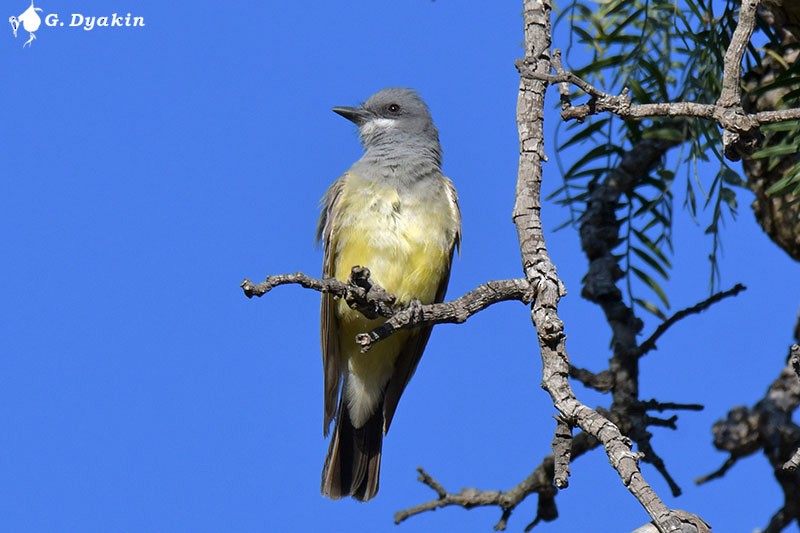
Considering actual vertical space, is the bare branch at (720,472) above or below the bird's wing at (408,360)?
below

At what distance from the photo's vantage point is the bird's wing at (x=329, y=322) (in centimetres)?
579

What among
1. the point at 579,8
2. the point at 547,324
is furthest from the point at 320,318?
the point at 547,324

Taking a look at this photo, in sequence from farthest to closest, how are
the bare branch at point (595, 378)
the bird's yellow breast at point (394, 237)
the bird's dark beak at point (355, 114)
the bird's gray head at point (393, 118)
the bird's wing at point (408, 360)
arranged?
the bird's dark beak at point (355, 114) < the bird's gray head at point (393, 118) < the bird's wing at point (408, 360) < the bird's yellow breast at point (394, 237) < the bare branch at point (595, 378)

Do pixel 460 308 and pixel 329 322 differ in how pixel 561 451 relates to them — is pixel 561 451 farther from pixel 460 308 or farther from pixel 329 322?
pixel 329 322

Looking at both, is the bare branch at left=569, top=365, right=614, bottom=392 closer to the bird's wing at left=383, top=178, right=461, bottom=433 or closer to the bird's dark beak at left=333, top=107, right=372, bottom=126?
the bird's wing at left=383, top=178, right=461, bottom=433

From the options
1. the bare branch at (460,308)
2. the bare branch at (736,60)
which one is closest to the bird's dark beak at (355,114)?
the bare branch at (460,308)

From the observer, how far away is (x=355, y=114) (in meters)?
6.79

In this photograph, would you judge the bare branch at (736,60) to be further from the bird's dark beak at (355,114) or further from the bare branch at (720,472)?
the bird's dark beak at (355,114)

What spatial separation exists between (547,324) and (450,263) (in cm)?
262

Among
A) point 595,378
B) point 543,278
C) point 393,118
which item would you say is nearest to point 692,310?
point 595,378

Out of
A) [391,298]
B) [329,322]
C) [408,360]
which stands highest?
[329,322]

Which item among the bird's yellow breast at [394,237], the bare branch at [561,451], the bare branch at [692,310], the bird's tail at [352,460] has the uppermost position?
the bird's yellow breast at [394,237]

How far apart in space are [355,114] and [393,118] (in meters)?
0.26

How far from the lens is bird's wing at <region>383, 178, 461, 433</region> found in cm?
591
